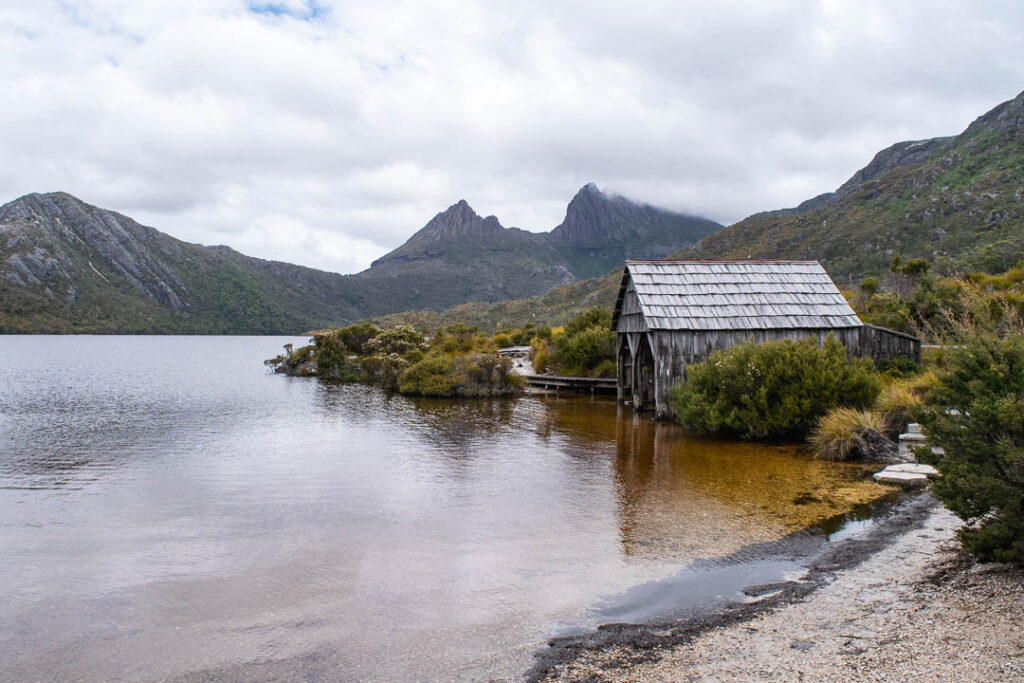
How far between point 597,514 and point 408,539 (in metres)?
3.03

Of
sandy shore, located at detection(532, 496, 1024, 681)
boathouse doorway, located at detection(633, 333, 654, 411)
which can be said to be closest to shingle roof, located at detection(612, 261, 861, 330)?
boathouse doorway, located at detection(633, 333, 654, 411)

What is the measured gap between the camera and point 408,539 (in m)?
9.27

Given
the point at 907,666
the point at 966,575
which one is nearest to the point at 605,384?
the point at 966,575

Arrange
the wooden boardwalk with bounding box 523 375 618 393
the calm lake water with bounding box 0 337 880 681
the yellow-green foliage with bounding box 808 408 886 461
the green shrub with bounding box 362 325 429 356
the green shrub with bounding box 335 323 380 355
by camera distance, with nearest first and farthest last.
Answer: the calm lake water with bounding box 0 337 880 681 → the yellow-green foliage with bounding box 808 408 886 461 → the wooden boardwalk with bounding box 523 375 618 393 → the green shrub with bounding box 362 325 429 356 → the green shrub with bounding box 335 323 380 355

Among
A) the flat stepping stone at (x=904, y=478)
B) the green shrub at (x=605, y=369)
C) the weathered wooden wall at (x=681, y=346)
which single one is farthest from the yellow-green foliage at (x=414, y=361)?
the flat stepping stone at (x=904, y=478)

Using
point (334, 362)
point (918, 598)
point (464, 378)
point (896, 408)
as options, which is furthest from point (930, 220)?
point (918, 598)

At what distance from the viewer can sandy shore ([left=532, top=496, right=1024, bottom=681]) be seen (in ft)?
16.1

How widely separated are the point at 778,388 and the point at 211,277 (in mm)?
163138

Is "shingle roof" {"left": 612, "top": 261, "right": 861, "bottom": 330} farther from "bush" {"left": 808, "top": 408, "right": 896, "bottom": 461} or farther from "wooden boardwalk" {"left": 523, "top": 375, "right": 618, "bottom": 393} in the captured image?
"wooden boardwalk" {"left": 523, "top": 375, "right": 618, "bottom": 393}

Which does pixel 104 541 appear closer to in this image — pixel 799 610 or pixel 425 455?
pixel 425 455

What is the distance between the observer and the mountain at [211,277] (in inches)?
4552

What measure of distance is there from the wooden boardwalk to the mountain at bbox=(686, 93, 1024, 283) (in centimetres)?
2454

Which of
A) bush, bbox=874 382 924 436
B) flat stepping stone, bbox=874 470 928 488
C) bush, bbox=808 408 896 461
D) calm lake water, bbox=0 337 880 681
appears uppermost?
Result: bush, bbox=874 382 924 436

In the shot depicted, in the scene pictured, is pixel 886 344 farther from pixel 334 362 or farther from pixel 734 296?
pixel 334 362
